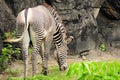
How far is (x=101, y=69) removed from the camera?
8.76 ft

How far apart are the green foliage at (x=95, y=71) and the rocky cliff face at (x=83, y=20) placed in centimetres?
729

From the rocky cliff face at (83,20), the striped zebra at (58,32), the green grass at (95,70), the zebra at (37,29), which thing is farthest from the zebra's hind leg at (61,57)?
the green grass at (95,70)

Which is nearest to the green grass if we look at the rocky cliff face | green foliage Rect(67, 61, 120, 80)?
green foliage Rect(67, 61, 120, 80)

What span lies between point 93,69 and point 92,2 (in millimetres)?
9713

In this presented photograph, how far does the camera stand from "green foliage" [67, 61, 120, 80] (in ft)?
8.34

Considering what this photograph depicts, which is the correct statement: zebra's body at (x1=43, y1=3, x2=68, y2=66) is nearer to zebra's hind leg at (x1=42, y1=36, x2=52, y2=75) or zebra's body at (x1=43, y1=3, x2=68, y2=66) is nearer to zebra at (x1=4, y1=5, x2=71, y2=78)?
zebra at (x1=4, y1=5, x2=71, y2=78)

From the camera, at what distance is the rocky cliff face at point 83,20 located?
10.4 metres

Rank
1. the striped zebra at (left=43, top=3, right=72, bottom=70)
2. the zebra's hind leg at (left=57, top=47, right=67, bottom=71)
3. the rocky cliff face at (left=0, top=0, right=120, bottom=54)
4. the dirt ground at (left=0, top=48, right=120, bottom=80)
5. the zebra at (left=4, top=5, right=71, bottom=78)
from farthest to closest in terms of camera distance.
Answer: the rocky cliff face at (left=0, top=0, right=120, bottom=54), the dirt ground at (left=0, top=48, right=120, bottom=80), the zebra's hind leg at (left=57, top=47, right=67, bottom=71), the striped zebra at (left=43, top=3, right=72, bottom=70), the zebra at (left=4, top=5, right=71, bottom=78)

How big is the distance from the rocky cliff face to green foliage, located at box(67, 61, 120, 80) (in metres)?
7.29

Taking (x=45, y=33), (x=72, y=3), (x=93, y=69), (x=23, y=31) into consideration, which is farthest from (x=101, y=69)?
(x=72, y=3)

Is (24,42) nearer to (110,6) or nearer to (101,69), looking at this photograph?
(101,69)

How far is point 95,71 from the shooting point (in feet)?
8.54

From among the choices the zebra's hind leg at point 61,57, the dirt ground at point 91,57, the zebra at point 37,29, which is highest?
the zebra at point 37,29

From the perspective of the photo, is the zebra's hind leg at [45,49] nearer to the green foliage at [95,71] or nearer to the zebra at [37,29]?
the zebra at [37,29]
